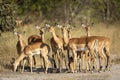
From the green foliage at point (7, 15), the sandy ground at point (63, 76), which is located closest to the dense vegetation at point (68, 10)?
the green foliage at point (7, 15)

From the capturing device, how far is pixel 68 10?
39688 millimetres

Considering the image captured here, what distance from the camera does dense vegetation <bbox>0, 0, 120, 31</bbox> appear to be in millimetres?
38938

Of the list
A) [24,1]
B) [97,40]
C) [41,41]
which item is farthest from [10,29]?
[24,1]

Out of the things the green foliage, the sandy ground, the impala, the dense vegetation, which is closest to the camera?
the sandy ground

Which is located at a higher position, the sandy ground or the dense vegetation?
the dense vegetation

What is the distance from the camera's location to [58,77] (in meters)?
17.6

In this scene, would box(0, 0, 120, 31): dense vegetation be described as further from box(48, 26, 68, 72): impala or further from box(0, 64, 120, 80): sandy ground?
box(0, 64, 120, 80): sandy ground

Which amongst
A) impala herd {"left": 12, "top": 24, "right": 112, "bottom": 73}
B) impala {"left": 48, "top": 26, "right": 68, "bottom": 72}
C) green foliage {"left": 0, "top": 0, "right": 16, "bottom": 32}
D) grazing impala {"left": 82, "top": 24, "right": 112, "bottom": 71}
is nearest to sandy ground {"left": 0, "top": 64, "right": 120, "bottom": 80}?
impala herd {"left": 12, "top": 24, "right": 112, "bottom": 73}

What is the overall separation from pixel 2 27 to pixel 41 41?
219 inches

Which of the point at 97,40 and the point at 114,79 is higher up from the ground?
the point at 97,40

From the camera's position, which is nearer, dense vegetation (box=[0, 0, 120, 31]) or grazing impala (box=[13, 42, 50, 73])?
grazing impala (box=[13, 42, 50, 73])

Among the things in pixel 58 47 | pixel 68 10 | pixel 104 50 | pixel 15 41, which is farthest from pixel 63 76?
pixel 68 10

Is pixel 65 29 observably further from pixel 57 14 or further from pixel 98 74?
pixel 57 14

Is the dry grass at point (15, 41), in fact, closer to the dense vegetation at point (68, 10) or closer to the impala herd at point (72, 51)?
the impala herd at point (72, 51)
